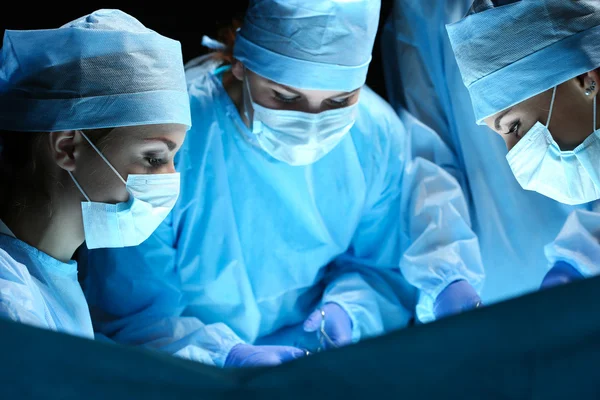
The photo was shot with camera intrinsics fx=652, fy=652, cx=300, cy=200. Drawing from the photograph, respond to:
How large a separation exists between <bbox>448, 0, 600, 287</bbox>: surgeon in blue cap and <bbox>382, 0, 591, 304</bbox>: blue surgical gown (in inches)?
18.7

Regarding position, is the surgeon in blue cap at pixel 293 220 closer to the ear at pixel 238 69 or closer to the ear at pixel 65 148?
the ear at pixel 238 69

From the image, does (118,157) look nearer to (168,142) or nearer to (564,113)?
(168,142)

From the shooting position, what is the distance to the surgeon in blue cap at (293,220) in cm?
196

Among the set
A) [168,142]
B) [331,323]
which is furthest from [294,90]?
[331,323]

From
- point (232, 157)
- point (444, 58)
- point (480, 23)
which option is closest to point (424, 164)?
point (444, 58)

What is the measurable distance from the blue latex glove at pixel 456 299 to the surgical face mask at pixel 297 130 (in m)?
0.59

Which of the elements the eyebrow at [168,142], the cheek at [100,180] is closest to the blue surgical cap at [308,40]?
the eyebrow at [168,142]

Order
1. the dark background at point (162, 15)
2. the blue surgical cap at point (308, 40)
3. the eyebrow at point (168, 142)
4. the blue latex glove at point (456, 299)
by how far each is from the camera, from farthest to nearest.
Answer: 1. the blue latex glove at point (456, 299)
2. the blue surgical cap at point (308, 40)
3. the dark background at point (162, 15)
4. the eyebrow at point (168, 142)

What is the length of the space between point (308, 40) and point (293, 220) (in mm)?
627

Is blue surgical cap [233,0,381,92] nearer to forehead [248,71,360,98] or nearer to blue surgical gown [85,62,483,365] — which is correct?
forehead [248,71,360,98]

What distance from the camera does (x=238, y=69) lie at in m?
2.07

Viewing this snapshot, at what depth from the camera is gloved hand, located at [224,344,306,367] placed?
1.92 metres

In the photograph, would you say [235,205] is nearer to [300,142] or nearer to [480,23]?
[300,142]

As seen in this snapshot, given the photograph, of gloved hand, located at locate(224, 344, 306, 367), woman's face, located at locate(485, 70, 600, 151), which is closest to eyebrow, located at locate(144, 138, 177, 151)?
gloved hand, located at locate(224, 344, 306, 367)
